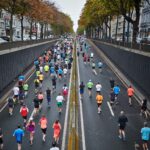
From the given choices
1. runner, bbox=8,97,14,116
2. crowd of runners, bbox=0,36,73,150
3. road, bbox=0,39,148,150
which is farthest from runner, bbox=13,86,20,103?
runner, bbox=8,97,14,116

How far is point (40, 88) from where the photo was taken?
116 ft

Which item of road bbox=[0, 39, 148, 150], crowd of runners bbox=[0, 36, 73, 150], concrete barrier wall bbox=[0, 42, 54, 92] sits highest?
concrete barrier wall bbox=[0, 42, 54, 92]

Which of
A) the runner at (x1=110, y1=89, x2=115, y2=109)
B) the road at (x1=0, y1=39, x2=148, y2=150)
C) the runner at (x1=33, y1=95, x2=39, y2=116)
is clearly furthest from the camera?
the runner at (x1=110, y1=89, x2=115, y2=109)

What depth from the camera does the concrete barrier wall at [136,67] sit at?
31859 mm

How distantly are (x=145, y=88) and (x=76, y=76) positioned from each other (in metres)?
13.1

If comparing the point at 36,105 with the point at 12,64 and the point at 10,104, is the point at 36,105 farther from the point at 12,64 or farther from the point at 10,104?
the point at 12,64

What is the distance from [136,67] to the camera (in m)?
37.2

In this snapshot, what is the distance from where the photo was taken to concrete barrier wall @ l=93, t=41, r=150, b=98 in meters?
31.9

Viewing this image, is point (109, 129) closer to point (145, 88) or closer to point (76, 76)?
point (145, 88)

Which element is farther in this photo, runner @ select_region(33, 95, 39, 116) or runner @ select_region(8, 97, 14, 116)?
runner @ select_region(33, 95, 39, 116)

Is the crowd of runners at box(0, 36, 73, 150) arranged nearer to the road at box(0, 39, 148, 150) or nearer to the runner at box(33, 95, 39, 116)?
the runner at box(33, 95, 39, 116)

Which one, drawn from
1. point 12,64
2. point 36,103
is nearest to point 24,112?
point 36,103

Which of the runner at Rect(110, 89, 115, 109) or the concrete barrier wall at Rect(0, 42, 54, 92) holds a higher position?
the concrete barrier wall at Rect(0, 42, 54, 92)

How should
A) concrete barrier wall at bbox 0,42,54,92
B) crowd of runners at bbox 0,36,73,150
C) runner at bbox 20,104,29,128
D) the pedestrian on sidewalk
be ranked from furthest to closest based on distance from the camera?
concrete barrier wall at bbox 0,42,54,92 < runner at bbox 20,104,29,128 < the pedestrian on sidewalk < crowd of runners at bbox 0,36,73,150
